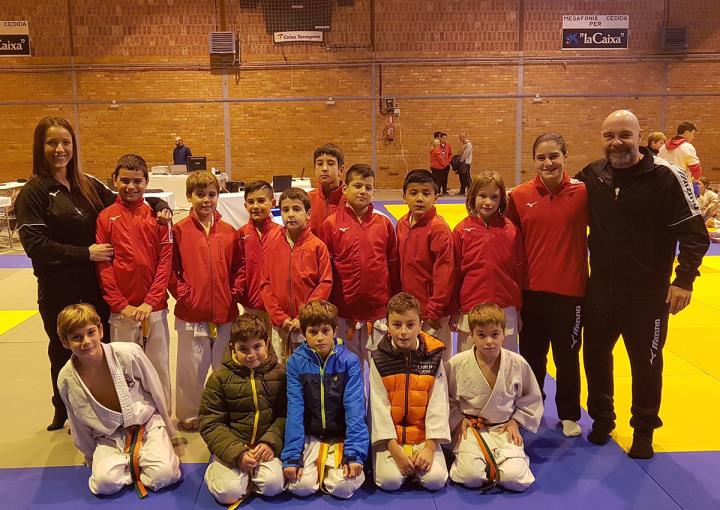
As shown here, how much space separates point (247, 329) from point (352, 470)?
1.08 meters

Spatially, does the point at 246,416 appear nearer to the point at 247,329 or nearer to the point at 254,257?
the point at 247,329

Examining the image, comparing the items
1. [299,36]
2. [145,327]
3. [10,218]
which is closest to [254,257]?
[145,327]

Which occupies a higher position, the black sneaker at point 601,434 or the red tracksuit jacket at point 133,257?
the red tracksuit jacket at point 133,257

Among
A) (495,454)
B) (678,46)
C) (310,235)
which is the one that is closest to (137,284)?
(310,235)

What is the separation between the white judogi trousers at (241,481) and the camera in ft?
11.7

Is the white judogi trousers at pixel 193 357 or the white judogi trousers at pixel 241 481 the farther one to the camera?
the white judogi trousers at pixel 193 357

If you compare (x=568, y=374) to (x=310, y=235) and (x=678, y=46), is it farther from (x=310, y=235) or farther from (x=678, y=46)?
(x=678, y=46)

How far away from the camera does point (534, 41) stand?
1967 centimetres

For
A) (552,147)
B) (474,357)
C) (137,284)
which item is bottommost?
(474,357)

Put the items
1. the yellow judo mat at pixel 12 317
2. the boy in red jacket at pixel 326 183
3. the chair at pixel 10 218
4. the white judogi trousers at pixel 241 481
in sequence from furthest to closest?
1. the chair at pixel 10 218
2. the yellow judo mat at pixel 12 317
3. the boy in red jacket at pixel 326 183
4. the white judogi trousers at pixel 241 481

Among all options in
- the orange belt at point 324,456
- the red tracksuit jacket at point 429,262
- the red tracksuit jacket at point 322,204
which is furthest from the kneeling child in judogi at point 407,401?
the red tracksuit jacket at point 322,204

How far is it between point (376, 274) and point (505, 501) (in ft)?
5.87

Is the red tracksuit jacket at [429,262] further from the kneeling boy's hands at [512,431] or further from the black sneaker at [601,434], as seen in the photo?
the black sneaker at [601,434]

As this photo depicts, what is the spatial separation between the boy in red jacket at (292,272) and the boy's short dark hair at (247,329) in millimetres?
472
